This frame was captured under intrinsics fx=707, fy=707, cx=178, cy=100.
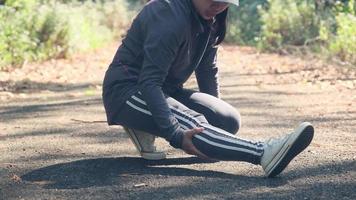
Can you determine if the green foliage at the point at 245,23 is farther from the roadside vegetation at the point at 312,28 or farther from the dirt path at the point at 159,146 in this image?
the dirt path at the point at 159,146

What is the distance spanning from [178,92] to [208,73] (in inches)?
10.8

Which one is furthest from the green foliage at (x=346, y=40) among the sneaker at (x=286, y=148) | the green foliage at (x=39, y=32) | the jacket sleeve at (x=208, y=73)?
the sneaker at (x=286, y=148)

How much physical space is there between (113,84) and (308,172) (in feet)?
4.15

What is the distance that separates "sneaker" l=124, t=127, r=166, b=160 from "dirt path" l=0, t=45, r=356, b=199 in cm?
5

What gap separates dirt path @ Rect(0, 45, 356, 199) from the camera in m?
3.62

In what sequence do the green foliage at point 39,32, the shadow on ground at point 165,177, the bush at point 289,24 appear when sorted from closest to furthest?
the shadow on ground at point 165,177 → the green foliage at point 39,32 → the bush at point 289,24

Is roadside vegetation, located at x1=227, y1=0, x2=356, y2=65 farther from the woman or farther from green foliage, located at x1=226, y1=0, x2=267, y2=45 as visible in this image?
the woman

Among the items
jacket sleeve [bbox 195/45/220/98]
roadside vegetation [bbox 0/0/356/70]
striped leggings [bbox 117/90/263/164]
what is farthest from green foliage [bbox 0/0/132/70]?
striped leggings [bbox 117/90/263/164]

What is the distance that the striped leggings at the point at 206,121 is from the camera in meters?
3.92

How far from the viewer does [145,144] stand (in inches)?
174

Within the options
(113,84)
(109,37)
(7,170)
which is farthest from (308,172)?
(109,37)

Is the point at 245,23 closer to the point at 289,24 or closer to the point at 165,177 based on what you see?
the point at 289,24

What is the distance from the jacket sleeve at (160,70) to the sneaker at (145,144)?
0.46m

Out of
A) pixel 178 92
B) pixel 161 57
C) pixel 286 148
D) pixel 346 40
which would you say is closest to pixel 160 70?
pixel 161 57
